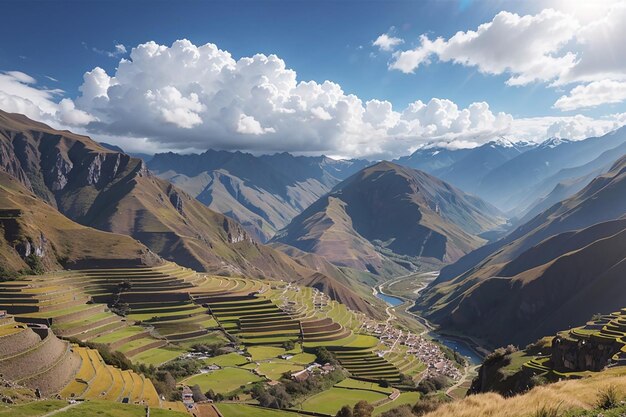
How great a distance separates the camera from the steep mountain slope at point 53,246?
498ft

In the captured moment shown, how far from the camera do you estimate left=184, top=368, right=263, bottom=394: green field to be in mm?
79688

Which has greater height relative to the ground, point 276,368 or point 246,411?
point 246,411

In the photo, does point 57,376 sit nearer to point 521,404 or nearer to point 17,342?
point 17,342

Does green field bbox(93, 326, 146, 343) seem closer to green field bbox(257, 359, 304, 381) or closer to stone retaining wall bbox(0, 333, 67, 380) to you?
green field bbox(257, 359, 304, 381)

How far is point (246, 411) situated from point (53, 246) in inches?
5265

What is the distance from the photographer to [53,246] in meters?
168

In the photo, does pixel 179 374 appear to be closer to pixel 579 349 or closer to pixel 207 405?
pixel 207 405

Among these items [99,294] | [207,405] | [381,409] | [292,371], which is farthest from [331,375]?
[99,294]

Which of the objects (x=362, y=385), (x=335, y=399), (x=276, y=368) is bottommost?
(x=362, y=385)

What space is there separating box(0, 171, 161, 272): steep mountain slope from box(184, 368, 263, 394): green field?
8355 centimetres

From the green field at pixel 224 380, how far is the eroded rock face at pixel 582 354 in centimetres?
5162

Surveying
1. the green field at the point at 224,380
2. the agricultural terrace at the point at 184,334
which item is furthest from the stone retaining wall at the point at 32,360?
the green field at the point at 224,380

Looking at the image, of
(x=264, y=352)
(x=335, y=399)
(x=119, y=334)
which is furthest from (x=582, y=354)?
(x=119, y=334)

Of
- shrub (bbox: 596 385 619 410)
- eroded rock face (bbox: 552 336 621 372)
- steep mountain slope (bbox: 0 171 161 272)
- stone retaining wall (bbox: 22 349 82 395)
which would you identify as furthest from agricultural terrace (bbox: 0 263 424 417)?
shrub (bbox: 596 385 619 410)
